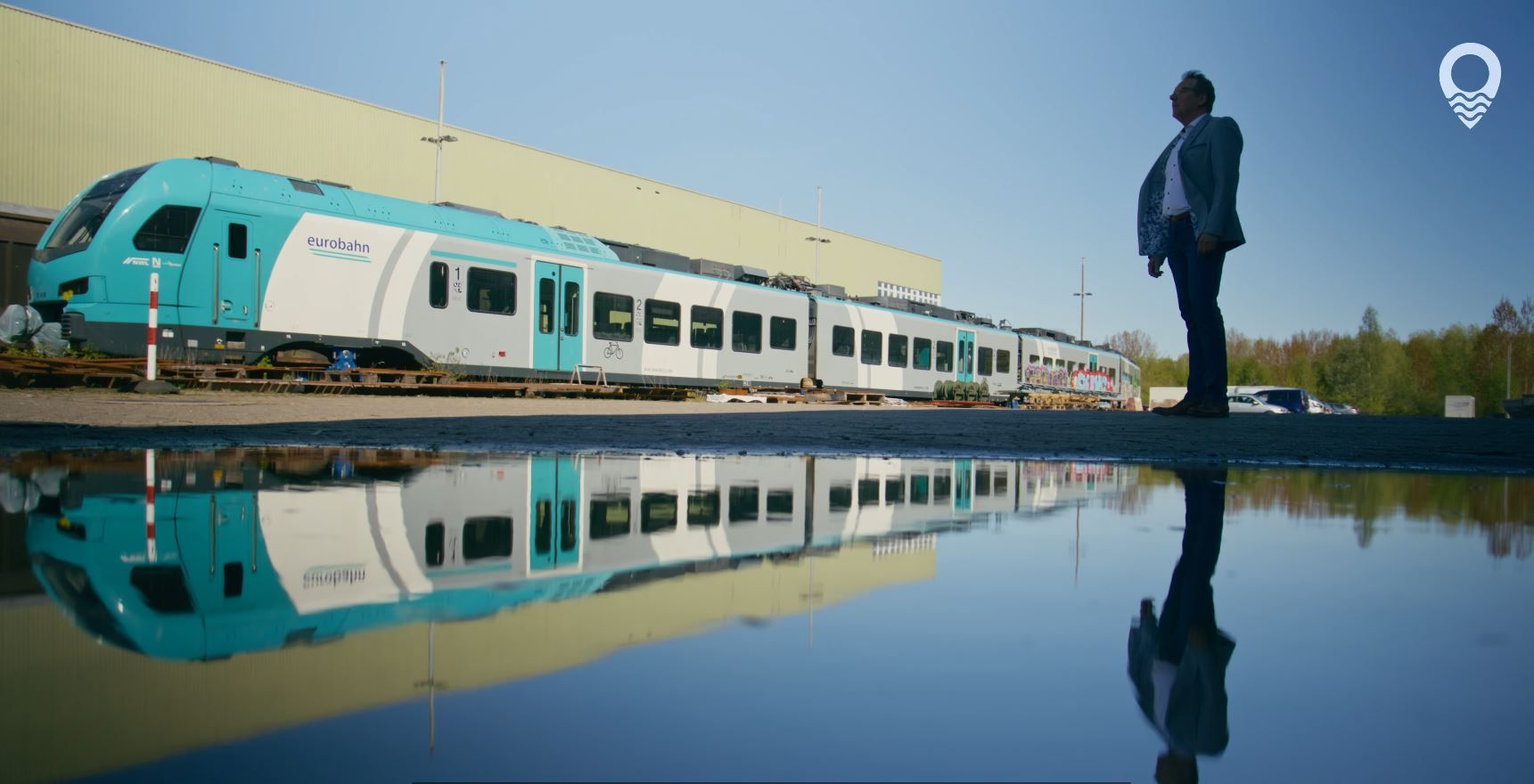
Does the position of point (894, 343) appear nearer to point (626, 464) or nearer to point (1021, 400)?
point (1021, 400)

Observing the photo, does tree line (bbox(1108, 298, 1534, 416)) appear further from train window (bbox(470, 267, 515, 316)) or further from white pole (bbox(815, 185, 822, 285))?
train window (bbox(470, 267, 515, 316))

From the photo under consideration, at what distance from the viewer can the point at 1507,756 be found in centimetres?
75

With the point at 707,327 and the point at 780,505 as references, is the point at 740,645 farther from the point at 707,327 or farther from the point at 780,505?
the point at 707,327

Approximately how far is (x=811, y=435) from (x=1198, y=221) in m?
2.89

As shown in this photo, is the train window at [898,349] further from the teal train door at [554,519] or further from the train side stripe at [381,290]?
the teal train door at [554,519]

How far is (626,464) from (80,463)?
6.12 feet

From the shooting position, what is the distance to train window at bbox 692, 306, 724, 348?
1988 centimetres

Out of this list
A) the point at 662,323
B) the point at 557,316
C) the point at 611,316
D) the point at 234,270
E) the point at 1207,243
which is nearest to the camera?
the point at 1207,243

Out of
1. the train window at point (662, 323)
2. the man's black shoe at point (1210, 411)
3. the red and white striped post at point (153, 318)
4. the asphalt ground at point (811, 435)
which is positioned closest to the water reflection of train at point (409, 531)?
the asphalt ground at point (811, 435)

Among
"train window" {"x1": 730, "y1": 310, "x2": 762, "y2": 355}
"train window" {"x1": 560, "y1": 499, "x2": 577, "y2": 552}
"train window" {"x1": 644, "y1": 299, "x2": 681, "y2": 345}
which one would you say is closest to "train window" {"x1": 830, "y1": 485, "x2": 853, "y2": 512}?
"train window" {"x1": 560, "y1": 499, "x2": 577, "y2": 552}

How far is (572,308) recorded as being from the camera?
57.1 feet

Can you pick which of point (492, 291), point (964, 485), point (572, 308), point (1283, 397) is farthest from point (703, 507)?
point (1283, 397)

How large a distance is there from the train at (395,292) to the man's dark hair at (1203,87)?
1206 cm

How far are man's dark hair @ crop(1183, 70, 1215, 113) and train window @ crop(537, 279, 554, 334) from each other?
41.7 ft
